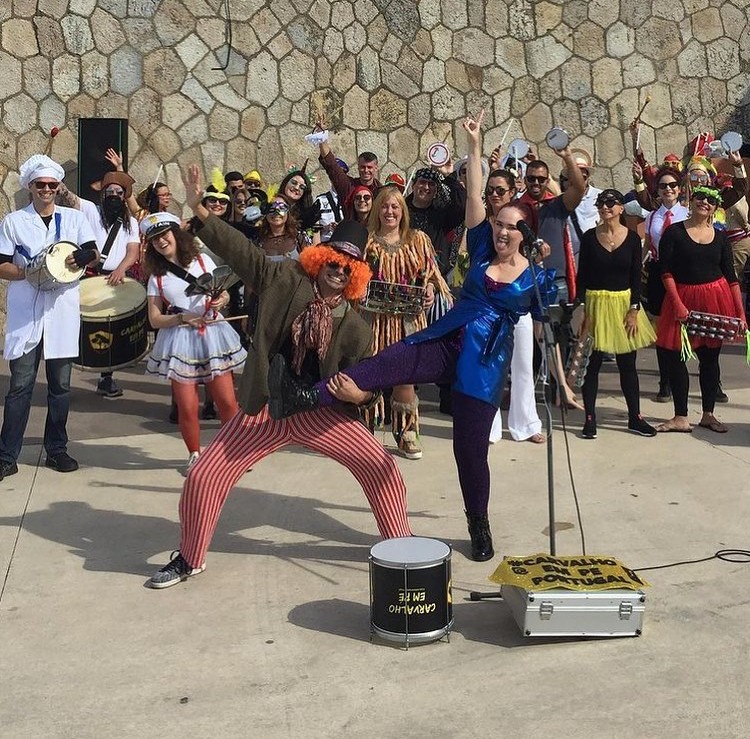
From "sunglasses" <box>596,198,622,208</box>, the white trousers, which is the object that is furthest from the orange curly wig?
"sunglasses" <box>596,198,622,208</box>

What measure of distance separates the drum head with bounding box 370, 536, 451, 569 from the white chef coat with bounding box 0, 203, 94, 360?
3150 millimetres

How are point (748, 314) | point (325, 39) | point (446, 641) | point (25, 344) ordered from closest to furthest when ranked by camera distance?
1. point (446, 641)
2. point (25, 344)
3. point (748, 314)
4. point (325, 39)

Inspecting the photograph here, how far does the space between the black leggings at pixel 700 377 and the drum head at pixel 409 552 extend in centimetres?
379

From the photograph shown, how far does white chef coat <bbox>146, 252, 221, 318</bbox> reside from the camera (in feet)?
22.4

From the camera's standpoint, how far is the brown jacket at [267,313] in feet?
16.3

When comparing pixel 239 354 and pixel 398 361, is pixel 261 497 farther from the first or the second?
pixel 398 361

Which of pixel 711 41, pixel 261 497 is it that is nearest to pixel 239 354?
pixel 261 497

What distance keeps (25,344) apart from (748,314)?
6.54 meters

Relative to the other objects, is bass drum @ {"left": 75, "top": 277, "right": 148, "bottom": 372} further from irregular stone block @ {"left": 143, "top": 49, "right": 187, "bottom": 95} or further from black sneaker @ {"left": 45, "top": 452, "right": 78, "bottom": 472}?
irregular stone block @ {"left": 143, "top": 49, "right": 187, "bottom": 95}

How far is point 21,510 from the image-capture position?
618 centimetres

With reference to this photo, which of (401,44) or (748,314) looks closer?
(748,314)

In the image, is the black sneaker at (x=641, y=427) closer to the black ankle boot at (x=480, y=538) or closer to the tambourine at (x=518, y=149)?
the tambourine at (x=518, y=149)

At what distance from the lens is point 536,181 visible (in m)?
8.20

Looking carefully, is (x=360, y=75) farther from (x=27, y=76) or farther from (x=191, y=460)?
(x=191, y=460)
